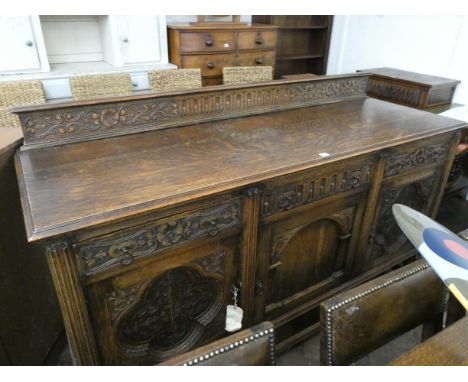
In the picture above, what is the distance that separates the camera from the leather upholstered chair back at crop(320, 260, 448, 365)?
724mm

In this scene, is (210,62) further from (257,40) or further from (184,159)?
(184,159)

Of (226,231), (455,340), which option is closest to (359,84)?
(226,231)

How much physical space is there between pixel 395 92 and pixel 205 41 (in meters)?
1.45

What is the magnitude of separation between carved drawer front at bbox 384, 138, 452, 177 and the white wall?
1.21 metres

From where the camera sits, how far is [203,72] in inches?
111

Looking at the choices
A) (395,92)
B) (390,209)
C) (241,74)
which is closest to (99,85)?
(241,74)

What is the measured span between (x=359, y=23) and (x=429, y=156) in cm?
217

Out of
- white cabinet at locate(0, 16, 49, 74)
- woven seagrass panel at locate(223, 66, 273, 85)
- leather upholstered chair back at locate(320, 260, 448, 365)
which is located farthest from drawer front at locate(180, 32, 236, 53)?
leather upholstered chair back at locate(320, 260, 448, 365)

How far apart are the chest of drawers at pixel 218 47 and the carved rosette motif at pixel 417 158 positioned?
1.90 metres

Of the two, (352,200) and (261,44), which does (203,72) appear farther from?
(352,200)

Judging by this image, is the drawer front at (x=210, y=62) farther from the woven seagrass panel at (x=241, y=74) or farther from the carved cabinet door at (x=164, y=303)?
the carved cabinet door at (x=164, y=303)

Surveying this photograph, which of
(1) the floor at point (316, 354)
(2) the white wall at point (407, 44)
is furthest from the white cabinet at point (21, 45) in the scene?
(2) the white wall at point (407, 44)

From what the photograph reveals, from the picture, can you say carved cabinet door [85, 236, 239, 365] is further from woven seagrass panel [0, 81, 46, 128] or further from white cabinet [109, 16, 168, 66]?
white cabinet [109, 16, 168, 66]

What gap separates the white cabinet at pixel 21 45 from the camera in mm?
2148
